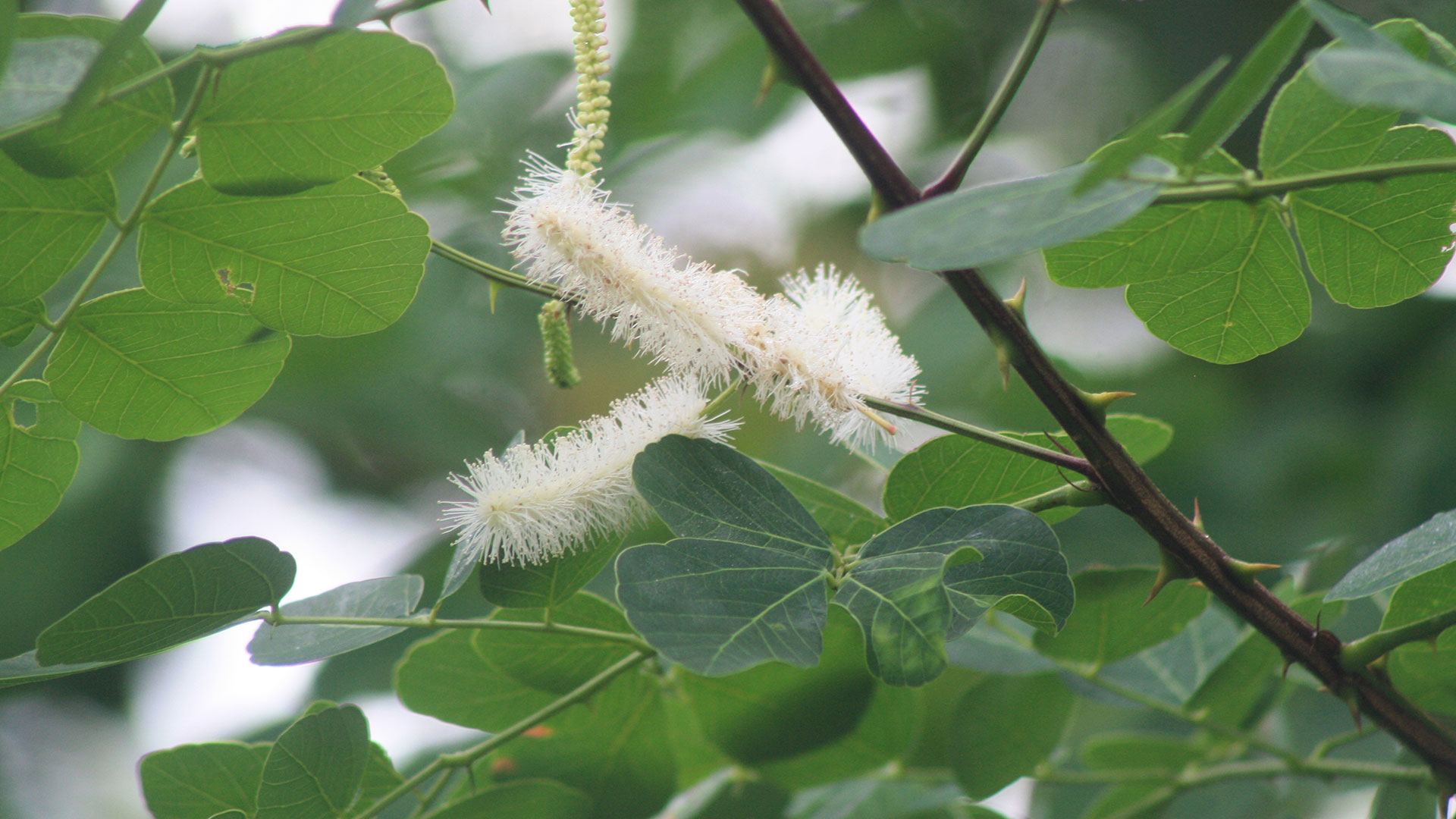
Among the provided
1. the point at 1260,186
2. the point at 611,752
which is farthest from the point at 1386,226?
the point at 611,752

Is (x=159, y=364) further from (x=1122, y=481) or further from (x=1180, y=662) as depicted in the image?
(x=1180, y=662)

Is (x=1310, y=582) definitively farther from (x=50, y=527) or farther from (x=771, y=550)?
(x=50, y=527)

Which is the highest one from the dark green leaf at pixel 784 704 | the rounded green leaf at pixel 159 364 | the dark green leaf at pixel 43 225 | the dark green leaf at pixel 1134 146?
the dark green leaf at pixel 43 225

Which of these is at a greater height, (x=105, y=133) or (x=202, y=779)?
(x=105, y=133)

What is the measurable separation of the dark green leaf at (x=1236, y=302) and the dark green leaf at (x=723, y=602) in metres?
0.42

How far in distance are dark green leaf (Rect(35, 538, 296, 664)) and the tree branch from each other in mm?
619

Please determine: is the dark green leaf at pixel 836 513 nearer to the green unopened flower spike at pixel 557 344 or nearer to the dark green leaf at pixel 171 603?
the green unopened flower spike at pixel 557 344

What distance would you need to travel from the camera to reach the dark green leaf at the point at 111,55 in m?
0.65

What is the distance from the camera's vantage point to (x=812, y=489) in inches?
42.7

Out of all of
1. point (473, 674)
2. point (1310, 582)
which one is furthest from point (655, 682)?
point (1310, 582)

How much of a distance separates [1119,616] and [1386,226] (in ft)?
1.66

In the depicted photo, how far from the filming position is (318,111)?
829 millimetres

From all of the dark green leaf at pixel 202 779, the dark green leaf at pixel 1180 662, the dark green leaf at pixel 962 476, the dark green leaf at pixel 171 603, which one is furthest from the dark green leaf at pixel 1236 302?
the dark green leaf at pixel 202 779

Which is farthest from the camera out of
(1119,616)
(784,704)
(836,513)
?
(784,704)
